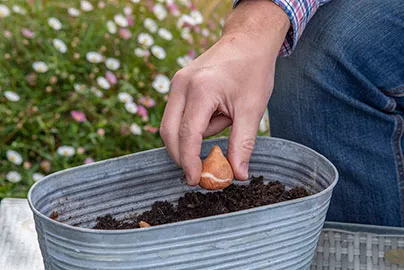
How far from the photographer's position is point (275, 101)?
1.49 metres

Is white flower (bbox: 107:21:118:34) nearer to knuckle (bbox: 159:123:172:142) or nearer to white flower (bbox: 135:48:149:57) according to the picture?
white flower (bbox: 135:48:149:57)

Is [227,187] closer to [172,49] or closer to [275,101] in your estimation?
[275,101]

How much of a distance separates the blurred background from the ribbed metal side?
0.84 metres

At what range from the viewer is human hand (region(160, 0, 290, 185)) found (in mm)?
959

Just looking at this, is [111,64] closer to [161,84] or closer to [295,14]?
[161,84]

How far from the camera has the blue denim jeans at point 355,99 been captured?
126cm

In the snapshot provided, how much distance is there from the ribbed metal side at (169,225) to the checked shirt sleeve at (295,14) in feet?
0.70

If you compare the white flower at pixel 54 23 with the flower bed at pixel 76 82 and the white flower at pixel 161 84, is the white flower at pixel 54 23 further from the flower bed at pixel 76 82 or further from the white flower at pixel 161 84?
the white flower at pixel 161 84

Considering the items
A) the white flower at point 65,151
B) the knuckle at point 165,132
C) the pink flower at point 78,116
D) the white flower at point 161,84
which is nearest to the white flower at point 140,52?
the white flower at point 161,84

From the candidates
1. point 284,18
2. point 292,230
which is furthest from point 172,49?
point 292,230

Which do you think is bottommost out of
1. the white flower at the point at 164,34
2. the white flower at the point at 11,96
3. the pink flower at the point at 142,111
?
the white flower at the point at 11,96

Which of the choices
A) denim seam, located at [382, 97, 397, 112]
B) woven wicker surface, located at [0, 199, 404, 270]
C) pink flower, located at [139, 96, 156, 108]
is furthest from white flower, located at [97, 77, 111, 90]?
denim seam, located at [382, 97, 397, 112]

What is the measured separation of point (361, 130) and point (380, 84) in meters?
0.11

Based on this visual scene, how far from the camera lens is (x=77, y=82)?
2.10 metres
